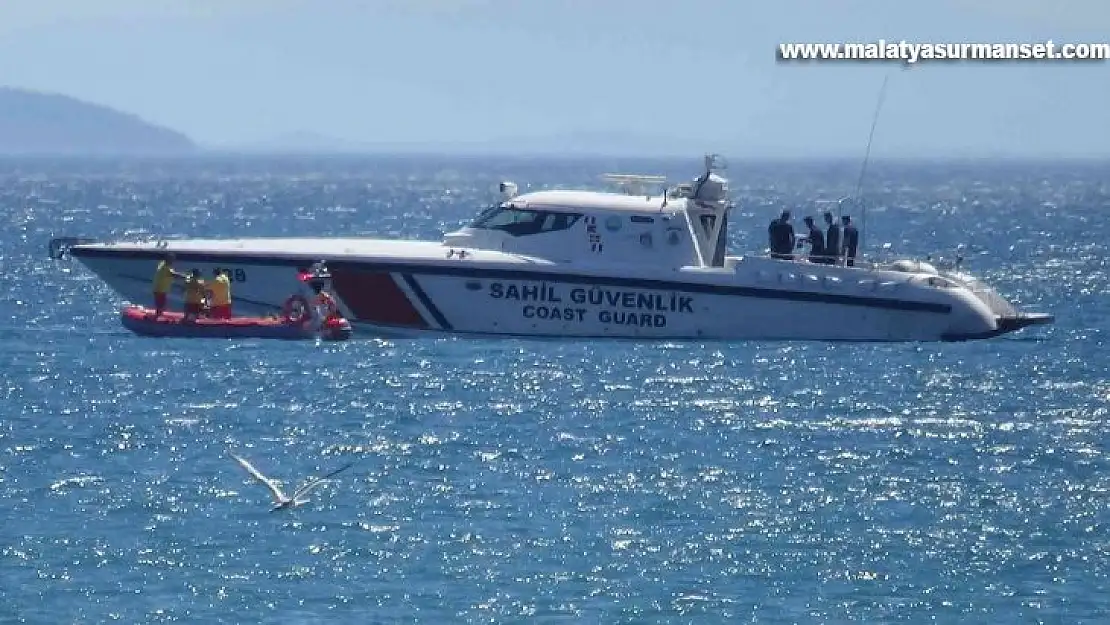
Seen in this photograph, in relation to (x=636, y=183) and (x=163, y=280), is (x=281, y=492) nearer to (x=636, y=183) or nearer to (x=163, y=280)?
(x=163, y=280)

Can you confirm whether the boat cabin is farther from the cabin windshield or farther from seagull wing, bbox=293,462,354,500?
seagull wing, bbox=293,462,354,500

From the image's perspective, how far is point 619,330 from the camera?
137 feet

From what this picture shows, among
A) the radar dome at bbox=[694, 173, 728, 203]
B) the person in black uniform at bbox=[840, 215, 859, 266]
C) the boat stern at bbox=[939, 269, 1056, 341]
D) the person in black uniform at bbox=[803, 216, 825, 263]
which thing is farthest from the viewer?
the radar dome at bbox=[694, 173, 728, 203]

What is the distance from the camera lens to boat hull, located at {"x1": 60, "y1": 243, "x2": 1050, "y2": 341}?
41.3m

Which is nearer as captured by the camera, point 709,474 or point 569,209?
point 709,474

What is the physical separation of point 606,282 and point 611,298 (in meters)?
0.36

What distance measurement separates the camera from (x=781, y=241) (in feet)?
138

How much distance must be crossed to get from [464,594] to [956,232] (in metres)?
76.9

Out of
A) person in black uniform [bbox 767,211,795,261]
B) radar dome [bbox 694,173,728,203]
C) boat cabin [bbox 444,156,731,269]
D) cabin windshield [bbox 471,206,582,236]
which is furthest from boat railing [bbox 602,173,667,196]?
person in black uniform [bbox 767,211,795,261]

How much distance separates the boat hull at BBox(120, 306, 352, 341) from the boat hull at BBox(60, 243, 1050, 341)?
75 centimetres

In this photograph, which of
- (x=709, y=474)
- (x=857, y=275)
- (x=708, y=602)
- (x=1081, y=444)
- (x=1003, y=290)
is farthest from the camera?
(x=1003, y=290)

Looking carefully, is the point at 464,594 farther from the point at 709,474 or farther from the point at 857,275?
the point at 857,275

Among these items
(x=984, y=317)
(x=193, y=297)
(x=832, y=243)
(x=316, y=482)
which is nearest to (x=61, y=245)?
(x=193, y=297)

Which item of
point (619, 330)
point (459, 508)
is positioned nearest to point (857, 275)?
point (619, 330)
